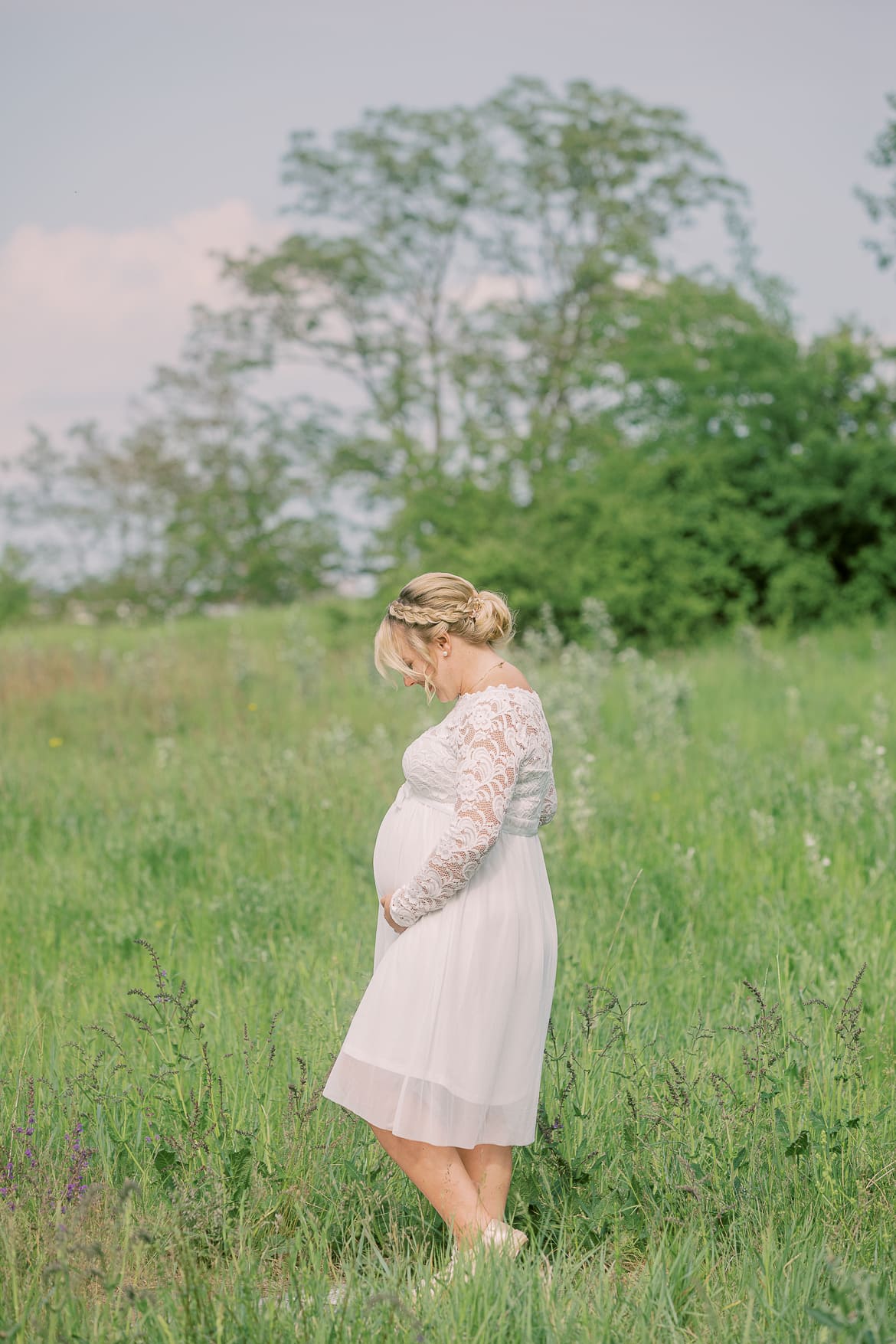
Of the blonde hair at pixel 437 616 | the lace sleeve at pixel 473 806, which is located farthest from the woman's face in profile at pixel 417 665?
the lace sleeve at pixel 473 806

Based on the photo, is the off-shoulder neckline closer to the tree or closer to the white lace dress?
the white lace dress

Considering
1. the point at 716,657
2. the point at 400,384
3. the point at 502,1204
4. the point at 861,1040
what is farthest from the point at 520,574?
the point at 502,1204

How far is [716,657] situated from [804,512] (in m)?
5.03

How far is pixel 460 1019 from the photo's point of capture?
9.89ft

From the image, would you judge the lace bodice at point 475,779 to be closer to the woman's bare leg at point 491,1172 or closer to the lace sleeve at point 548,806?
the lace sleeve at point 548,806

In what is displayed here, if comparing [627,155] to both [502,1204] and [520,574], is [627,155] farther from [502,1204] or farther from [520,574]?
[502,1204]

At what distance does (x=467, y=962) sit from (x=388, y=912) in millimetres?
279

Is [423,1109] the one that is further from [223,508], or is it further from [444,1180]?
[223,508]

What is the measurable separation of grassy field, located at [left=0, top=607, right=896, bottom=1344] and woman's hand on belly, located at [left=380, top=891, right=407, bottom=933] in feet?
2.39

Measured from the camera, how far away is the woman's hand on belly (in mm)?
3135

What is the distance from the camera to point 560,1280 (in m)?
2.86

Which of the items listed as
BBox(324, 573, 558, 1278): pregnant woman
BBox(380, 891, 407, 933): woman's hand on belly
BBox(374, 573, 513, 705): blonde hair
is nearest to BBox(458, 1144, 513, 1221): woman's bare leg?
BBox(324, 573, 558, 1278): pregnant woman

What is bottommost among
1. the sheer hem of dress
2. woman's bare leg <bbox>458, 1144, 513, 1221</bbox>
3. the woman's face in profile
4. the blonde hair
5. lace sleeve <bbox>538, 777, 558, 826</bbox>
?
woman's bare leg <bbox>458, 1144, 513, 1221</bbox>

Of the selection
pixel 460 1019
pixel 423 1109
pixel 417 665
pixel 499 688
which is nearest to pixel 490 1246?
pixel 423 1109
